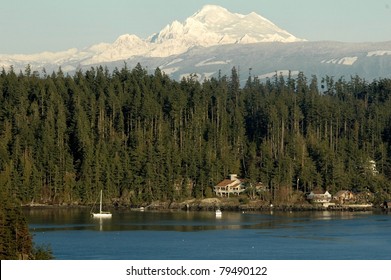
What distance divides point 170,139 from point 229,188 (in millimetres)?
14504

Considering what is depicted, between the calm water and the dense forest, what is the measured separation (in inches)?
460

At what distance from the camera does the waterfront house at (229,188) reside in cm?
13062

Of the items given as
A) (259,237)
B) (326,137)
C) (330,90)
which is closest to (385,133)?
(326,137)

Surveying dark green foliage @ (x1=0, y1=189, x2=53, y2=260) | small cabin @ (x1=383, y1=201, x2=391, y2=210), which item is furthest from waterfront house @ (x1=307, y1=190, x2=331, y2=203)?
dark green foliage @ (x1=0, y1=189, x2=53, y2=260)

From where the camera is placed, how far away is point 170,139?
141750 millimetres

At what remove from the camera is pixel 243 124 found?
484ft

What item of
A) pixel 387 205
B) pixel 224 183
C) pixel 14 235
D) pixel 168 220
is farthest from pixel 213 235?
pixel 224 183

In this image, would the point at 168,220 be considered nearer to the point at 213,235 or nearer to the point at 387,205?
the point at 213,235

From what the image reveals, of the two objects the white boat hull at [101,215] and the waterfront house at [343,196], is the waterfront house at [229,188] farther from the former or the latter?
the white boat hull at [101,215]

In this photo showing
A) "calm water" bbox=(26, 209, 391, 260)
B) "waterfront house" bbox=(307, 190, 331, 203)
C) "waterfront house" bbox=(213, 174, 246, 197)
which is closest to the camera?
"calm water" bbox=(26, 209, 391, 260)

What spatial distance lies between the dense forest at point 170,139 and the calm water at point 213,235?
11687 millimetres

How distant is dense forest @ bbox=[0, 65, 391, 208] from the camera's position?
13088cm

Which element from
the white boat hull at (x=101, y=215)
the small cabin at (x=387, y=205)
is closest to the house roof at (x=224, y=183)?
the small cabin at (x=387, y=205)

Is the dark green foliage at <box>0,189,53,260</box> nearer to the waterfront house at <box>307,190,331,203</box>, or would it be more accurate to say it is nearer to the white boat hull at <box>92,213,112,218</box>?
the white boat hull at <box>92,213,112,218</box>
